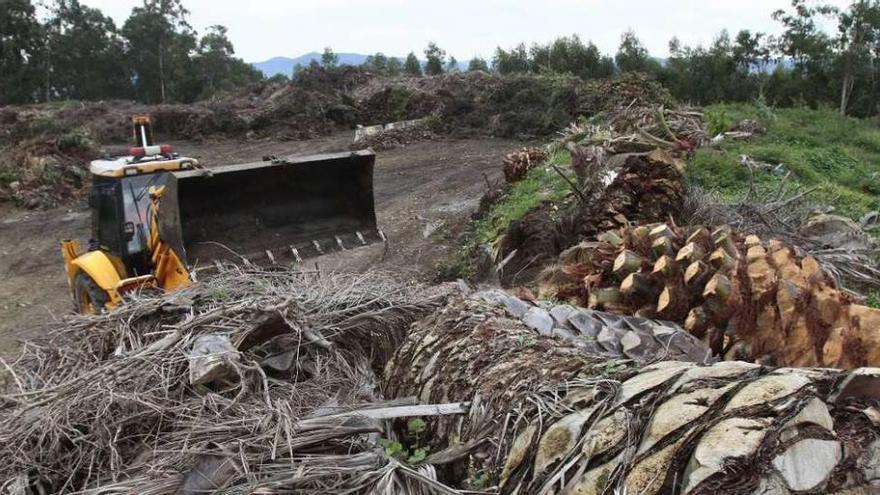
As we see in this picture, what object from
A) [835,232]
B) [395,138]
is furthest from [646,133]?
[395,138]

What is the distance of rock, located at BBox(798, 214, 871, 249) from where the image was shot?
6004mm

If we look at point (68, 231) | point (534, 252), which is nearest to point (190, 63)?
point (68, 231)

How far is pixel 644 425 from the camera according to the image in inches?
87.3

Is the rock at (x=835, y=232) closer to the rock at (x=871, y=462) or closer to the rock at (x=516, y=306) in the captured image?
the rock at (x=516, y=306)

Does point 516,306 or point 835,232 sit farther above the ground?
point 516,306

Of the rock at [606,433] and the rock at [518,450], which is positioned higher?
the rock at [606,433]

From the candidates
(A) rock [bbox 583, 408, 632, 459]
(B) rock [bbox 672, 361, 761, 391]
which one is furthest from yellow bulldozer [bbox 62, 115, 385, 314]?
(B) rock [bbox 672, 361, 761, 391]

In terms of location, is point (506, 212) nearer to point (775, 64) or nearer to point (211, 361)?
point (211, 361)

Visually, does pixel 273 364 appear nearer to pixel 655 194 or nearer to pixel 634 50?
pixel 655 194

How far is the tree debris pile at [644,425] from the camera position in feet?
6.29

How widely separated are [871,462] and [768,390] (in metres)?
0.31

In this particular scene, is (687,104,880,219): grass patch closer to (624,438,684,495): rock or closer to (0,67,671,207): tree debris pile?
(0,67,671,207): tree debris pile

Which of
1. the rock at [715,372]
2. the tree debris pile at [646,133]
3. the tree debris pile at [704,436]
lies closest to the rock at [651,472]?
the tree debris pile at [704,436]

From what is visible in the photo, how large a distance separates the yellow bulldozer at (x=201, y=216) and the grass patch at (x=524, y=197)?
2025 mm
